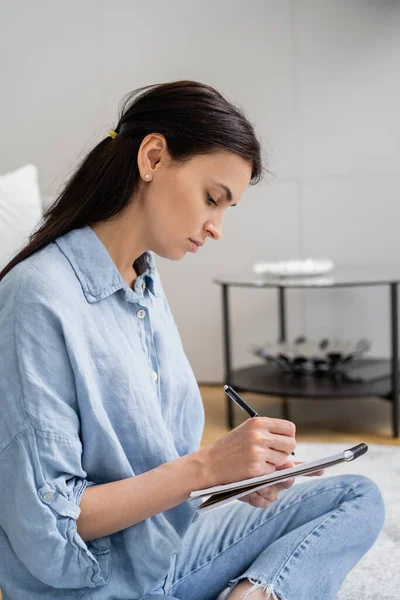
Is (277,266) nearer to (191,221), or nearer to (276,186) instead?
(276,186)

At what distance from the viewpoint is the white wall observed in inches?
124

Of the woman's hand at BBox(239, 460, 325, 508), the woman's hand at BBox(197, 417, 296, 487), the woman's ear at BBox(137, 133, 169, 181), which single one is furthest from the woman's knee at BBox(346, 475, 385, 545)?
the woman's ear at BBox(137, 133, 169, 181)

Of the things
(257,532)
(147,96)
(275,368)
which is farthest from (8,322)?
(275,368)

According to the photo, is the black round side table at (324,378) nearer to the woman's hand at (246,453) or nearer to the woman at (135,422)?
the woman at (135,422)

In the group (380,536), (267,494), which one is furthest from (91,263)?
(380,536)

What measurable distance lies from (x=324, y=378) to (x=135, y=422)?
1799 millimetres

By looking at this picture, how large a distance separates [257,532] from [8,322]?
591 mm

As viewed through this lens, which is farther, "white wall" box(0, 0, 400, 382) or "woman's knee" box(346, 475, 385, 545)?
"white wall" box(0, 0, 400, 382)

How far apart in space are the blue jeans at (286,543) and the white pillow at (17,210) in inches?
37.8

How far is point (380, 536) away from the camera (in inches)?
72.4

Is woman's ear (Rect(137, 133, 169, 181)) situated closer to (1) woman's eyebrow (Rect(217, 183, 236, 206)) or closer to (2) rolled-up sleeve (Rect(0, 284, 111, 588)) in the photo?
(1) woman's eyebrow (Rect(217, 183, 236, 206))

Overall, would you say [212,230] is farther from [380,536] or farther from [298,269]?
[298,269]

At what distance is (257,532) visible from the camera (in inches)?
53.0

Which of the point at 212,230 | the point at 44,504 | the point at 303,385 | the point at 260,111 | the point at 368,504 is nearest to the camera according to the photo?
the point at 44,504
